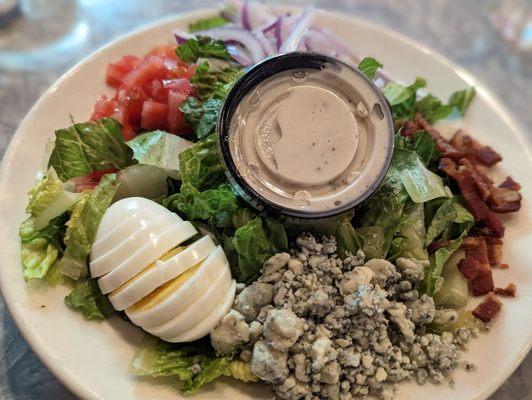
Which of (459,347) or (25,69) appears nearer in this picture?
(459,347)

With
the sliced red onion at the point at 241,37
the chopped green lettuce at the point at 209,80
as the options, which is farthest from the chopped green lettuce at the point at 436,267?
the sliced red onion at the point at 241,37

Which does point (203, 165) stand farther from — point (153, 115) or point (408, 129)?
point (408, 129)

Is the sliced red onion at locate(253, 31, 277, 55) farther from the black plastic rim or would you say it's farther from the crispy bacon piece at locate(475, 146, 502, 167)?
the crispy bacon piece at locate(475, 146, 502, 167)

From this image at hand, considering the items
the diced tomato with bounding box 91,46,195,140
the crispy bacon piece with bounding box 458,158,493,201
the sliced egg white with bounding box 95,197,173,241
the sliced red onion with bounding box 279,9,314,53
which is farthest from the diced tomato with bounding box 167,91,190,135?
the crispy bacon piece with bounding box 458,158,493,201

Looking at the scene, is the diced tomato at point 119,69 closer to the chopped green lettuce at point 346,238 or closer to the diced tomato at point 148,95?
the diced tomato at point 148,95

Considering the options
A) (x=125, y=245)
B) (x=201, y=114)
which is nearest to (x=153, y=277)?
(x=125, y=245)

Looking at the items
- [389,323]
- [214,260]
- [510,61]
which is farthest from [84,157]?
[510,61]

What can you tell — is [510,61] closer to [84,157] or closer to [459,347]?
[459,347]
